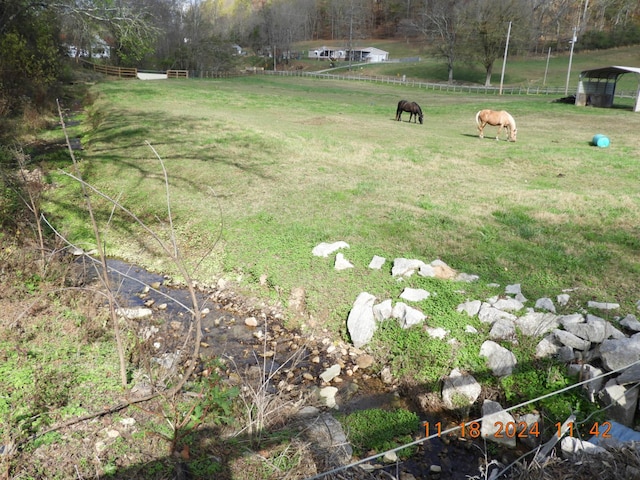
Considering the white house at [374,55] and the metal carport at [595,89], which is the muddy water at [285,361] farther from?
the white house at [374,55]

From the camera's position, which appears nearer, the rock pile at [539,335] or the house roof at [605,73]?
the rock pile at [539,335]

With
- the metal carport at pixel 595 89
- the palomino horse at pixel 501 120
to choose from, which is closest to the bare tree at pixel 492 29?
the metal carport at pixel 595 89

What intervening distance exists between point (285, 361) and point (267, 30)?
93.6 metres

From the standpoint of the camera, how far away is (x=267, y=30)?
8806 centimetres

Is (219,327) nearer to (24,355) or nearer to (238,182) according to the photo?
(24,355)

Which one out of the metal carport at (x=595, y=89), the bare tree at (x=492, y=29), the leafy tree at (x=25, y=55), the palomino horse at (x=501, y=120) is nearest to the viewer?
the palomino horse at (x=501, y=120)

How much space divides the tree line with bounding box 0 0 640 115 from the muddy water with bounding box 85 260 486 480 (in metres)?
16.1

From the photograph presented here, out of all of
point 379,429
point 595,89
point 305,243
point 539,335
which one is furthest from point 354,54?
point 379,429

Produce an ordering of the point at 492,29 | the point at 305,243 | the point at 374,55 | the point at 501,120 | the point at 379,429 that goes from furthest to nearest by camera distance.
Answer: the point at 374,55
the point at 492,29
the point at 501,120
the point at 305,243
the point at 379,429

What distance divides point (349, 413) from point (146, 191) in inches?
321

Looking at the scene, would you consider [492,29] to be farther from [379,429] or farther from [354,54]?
[379,429]

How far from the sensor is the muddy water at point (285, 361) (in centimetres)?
421

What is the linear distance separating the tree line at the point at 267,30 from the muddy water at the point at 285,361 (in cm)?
1614

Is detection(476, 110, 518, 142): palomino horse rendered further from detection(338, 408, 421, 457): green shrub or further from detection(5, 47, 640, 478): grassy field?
detection(338, 408, 421, 457): green shrub
